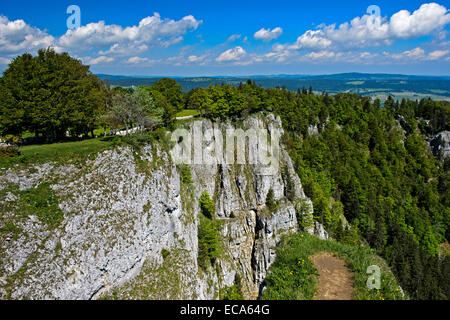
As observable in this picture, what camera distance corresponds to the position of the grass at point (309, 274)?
19.0 meters

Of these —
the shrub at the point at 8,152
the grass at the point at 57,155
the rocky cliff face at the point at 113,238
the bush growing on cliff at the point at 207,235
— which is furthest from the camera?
the bush growing on cliff at the point at 207,235

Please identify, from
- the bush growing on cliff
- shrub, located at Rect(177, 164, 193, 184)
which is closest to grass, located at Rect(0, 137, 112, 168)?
shrub, located at Rect(177, 164, 193, 184)

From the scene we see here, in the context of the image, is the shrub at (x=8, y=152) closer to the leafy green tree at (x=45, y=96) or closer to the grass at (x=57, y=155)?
the grass at (x=57, y=155)

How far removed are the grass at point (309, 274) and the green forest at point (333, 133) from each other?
2608 centimetres

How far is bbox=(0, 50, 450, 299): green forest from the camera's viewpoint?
31763 millimetres

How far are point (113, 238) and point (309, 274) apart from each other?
703 inches

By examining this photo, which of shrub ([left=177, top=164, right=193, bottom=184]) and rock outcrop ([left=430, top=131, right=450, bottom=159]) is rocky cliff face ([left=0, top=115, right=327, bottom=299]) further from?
rock outcrop ([left=430, top=131, right=450, bottom=159])

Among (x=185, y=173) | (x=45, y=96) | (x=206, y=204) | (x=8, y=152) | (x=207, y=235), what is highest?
(x=45, y=96)

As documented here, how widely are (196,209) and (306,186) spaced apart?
3386cm

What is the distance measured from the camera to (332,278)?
2078cm

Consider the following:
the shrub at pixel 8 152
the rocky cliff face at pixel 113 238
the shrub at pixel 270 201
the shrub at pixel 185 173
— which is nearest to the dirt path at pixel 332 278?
the rocky cliff face at pixel 113 238

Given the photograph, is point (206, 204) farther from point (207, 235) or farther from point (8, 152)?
point (8, 152)

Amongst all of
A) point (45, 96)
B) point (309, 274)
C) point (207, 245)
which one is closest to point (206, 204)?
point (207, 245)

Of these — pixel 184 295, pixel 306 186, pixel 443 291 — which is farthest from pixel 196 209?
pixel 443 291
